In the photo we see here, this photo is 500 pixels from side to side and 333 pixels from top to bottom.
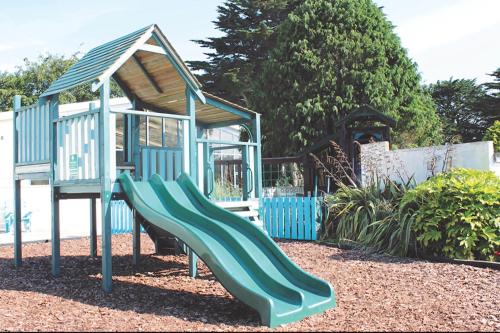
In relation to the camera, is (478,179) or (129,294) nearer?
(129,294)

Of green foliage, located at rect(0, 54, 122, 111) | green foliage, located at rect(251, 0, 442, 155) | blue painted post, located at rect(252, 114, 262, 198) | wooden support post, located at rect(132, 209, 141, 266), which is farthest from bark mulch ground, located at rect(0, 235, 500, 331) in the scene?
green foliage, located at rect(0, 54, 122, 111)

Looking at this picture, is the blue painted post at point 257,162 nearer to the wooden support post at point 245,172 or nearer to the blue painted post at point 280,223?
the wooden support post at point 245,172

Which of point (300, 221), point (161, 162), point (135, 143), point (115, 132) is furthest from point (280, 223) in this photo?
point (115, 132)

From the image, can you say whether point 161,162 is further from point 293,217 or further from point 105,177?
point 293,217

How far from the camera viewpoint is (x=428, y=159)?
37.5ft

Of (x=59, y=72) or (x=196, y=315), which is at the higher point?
(x=59, y=72)

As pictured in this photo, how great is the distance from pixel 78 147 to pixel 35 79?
32591mm

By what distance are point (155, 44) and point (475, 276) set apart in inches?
212

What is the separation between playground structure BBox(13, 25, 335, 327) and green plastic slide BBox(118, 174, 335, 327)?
0.01m

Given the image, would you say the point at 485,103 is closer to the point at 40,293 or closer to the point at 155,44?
the point at 155,44

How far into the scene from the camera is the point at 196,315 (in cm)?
486

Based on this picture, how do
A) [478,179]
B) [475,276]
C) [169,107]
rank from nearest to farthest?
[475,276], [478,179], [169,107]

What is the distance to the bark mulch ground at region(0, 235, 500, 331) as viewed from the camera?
4570 mm

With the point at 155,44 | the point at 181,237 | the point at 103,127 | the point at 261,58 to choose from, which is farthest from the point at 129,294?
the point at 261,58
